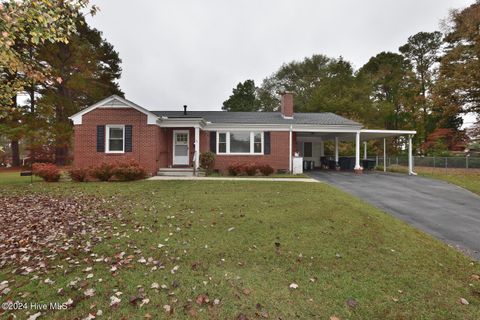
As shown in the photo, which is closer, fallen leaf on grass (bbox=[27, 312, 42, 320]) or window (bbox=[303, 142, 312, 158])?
fallen leaf on grass (bbox=[27, 312, 42, 320])

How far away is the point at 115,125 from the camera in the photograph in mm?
13664

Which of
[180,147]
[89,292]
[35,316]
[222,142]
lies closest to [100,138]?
[180,147]

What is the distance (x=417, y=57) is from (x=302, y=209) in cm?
3753

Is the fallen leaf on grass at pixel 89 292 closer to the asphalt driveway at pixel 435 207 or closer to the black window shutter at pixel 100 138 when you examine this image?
the asphalt driveway at pixel 435 207

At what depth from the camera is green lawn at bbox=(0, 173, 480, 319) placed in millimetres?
2709

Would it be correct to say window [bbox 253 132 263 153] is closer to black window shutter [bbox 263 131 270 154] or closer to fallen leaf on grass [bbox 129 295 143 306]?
black window shutter [bbox 263 131 270 154]

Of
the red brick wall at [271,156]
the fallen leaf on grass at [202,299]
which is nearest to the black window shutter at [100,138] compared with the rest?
the red brick wall at [271,156]

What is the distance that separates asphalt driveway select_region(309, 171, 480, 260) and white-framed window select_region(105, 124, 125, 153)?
12.5 metres

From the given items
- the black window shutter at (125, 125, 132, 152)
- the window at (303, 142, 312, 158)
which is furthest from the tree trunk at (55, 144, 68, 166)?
the window at (303, 142, 312, 158)

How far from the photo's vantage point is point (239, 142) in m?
15.9

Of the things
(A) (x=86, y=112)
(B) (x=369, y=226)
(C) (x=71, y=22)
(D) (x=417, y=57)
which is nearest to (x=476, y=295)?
(B) (x=369, y=226)

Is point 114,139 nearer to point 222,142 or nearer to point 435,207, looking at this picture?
point 222,142

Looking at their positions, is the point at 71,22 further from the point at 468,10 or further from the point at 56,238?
the point at 468,10

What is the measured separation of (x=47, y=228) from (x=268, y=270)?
4949 millimetres
